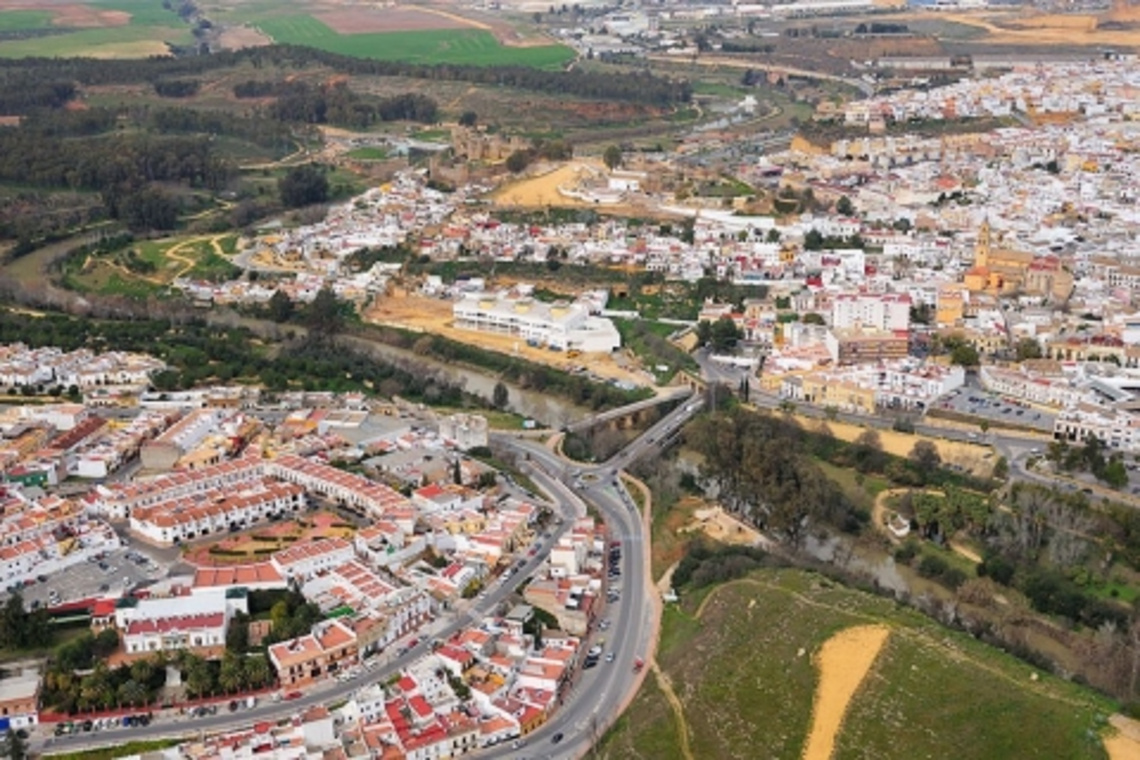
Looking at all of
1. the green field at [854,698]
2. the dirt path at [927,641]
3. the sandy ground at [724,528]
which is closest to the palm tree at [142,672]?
the green field at [854,698]

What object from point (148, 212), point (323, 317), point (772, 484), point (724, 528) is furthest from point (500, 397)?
point (148, 212)

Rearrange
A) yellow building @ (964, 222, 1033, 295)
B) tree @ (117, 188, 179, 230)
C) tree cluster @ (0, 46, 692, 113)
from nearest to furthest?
yellow building @ (964, 222, 1033, 295) < tree @ (117, 188, 179, 230) < tree cluster @ (0, 46, 692, 113)

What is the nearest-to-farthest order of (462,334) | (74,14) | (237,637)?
(237,637) → (462,334) → (74,14)

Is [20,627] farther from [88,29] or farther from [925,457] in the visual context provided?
[88,29]

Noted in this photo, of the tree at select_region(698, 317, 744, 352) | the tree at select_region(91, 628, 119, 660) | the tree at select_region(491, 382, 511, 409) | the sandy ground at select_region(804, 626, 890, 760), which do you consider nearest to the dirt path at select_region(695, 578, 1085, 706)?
the sandy ground at select_region(804, 626, 890, 760)

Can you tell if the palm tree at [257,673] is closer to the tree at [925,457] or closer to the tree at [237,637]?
the tree at [237,637]

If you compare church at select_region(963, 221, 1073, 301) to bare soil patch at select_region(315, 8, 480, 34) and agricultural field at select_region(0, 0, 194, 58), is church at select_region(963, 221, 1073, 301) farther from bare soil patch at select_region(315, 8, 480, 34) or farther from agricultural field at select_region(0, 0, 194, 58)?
bare soil patch at select_region(315, 8, 480, 34)
